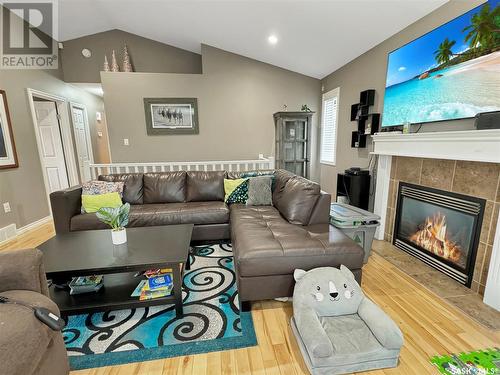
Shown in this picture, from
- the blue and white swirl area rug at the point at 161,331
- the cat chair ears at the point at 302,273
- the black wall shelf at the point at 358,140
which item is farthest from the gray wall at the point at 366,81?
the blue and white swirl area rug at the point at 161,331

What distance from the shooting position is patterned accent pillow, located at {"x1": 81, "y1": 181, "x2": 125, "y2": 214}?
277 centimetres

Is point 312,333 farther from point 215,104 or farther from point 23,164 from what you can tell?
point 23,164

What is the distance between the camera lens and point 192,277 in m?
2.11

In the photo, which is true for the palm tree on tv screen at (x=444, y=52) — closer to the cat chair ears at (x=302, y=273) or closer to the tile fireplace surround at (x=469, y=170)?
the tile fireplace surround at (x=469, y=170)

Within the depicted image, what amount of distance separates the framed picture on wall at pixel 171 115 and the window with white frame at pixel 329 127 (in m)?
2.38

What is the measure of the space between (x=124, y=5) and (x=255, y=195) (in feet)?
11.0

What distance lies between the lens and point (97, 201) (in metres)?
2.68

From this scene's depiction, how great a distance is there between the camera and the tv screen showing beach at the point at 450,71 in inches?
65.2

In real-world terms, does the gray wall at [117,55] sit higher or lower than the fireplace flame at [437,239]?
higher

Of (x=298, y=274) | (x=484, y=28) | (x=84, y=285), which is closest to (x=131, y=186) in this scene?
(x=84, y=285)

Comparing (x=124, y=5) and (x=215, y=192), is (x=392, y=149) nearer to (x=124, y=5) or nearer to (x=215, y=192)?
(x=215, y=192)

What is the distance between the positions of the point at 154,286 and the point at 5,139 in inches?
129

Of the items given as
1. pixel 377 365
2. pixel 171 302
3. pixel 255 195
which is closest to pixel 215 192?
pixel 255 195

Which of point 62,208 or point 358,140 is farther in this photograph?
point 358,140
